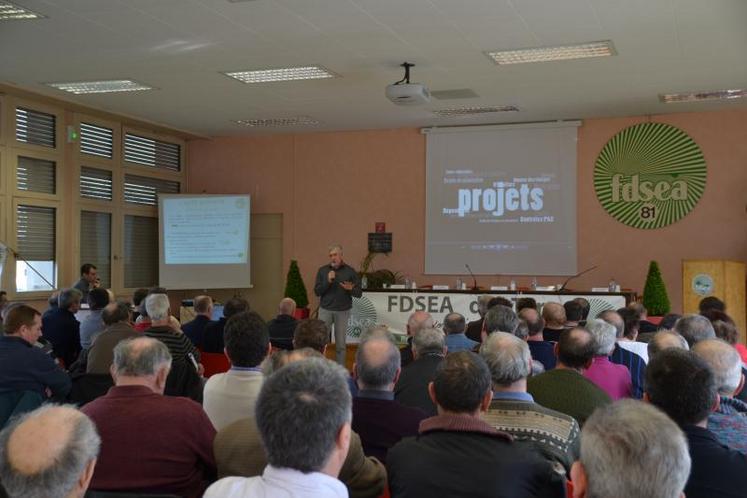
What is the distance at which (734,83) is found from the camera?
8.12m

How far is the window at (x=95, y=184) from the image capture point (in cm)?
1016

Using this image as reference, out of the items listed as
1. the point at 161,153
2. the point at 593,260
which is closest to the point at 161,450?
the point at 593,260

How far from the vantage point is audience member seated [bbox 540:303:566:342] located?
17.8 feet

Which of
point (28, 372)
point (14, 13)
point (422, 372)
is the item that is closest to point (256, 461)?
point (422, 372)

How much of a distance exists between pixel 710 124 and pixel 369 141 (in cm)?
462

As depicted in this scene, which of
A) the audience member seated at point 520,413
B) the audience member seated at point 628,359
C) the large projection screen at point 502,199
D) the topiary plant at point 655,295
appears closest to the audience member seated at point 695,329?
the audience member seated at point 628,359

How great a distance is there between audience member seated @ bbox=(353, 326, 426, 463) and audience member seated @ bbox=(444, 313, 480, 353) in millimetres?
2168

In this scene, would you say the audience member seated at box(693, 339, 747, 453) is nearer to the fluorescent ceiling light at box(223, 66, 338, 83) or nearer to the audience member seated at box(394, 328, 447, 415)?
the audience member seated at box(394, 328, 447, 415)

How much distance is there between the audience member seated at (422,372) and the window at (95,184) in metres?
7.49

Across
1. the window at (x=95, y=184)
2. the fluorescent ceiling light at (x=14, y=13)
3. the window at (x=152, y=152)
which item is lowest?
the window at (x=95, y=184)

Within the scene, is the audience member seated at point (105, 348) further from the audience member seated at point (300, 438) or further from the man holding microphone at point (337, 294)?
the man holding microphone at point (337, 294)

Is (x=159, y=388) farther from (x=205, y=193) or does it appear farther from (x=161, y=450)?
(x=205, y=193)

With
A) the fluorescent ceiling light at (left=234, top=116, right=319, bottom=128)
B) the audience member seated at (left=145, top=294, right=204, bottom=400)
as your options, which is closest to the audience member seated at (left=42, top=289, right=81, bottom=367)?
the audience member seated at (left=145, top=294, right=204, bottom=400)

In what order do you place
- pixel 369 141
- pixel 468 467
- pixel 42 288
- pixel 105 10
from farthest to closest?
pixel 369 141 → pixel 42 288 → pixel 105 10 → pixel 468 467
